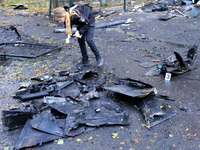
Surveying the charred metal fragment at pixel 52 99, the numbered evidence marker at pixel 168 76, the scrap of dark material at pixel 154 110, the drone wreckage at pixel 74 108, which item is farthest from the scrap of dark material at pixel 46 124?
the numbered evidence marker at pixel 168 76

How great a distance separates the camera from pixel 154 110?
3.73 m

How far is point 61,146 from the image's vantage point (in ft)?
10.3

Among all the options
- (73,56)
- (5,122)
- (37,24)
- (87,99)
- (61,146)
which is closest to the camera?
(61,146)

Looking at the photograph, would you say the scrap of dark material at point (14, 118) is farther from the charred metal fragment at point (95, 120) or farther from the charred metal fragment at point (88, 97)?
the charred metal fragment at point (88, 97)

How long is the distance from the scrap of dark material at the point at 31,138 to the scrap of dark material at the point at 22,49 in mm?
3868

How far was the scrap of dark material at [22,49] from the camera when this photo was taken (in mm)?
7027

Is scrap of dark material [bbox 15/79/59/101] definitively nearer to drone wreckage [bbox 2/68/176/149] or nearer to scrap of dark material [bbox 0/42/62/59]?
drone wreckage [bbox 2/68/176/149]

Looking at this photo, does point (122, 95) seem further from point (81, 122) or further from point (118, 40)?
point (118, 40)

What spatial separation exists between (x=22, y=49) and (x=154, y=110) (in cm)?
588

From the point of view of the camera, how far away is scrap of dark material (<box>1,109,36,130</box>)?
3465 mm

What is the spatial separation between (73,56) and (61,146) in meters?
4.10

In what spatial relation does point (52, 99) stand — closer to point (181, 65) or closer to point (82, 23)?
point (82, 23)

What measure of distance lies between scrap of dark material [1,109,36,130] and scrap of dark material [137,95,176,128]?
2.01m

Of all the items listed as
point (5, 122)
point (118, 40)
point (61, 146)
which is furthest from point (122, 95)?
point (118, 40)
